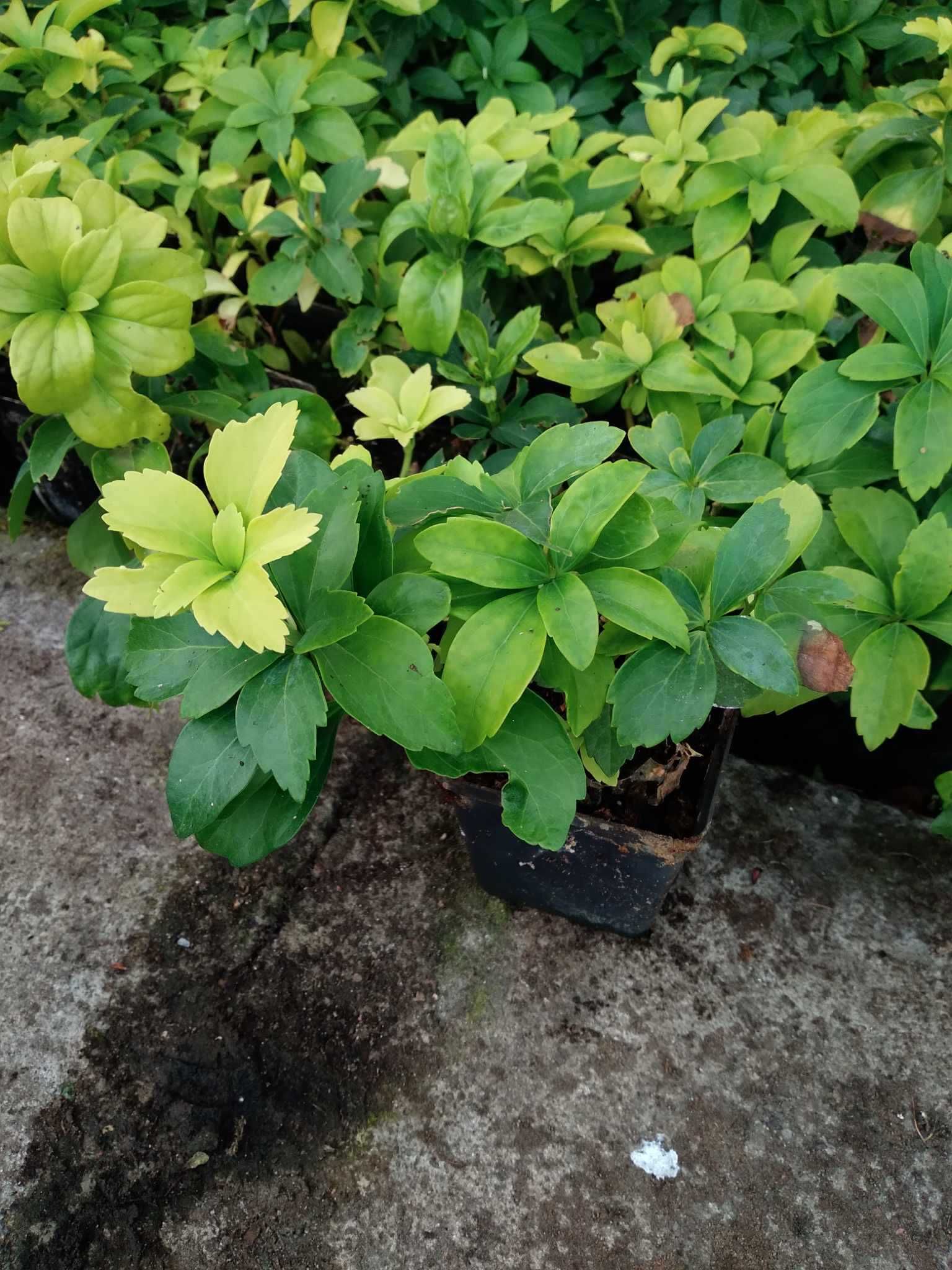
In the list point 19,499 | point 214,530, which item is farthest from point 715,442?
point 19,499

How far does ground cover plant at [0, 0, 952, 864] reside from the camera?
1122 mm

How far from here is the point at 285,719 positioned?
110cm

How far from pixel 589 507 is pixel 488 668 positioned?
0.23 m

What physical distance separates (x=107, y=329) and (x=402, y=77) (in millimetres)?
1420

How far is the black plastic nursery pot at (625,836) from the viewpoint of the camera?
1493 millimetres

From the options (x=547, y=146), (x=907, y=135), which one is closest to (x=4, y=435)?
(x=547, y=146)

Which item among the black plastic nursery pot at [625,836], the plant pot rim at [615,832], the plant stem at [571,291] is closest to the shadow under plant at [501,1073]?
the black plastic nursery pot at [625,836]

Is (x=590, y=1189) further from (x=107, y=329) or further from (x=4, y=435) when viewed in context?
(x=4, y=435)

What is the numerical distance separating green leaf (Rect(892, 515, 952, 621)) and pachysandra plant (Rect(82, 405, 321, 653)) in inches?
36.9

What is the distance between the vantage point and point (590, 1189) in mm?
1533

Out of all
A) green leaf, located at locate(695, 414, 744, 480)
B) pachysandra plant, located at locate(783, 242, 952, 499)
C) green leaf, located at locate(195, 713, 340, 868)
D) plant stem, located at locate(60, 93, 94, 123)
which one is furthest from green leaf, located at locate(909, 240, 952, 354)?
plant stem, located at locate(60, 93, 94, 123)

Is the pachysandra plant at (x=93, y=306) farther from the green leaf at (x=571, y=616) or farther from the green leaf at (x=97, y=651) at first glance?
the green leaf at (x=571, y=616)

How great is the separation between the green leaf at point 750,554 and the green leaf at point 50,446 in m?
1.12

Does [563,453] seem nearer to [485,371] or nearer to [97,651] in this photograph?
[485,371]
